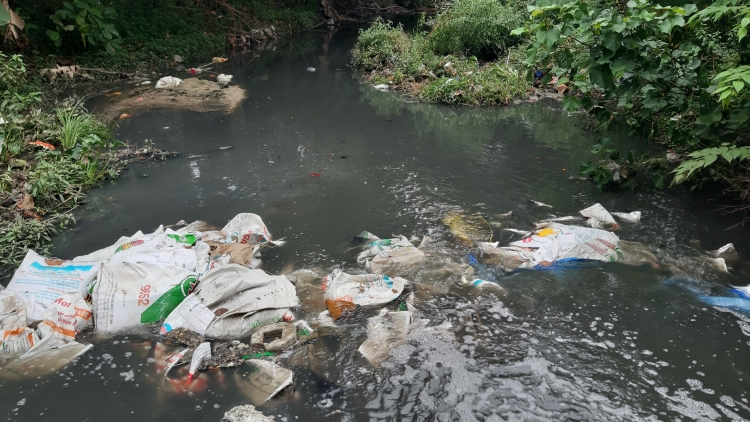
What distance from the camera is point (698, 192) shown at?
4707mm

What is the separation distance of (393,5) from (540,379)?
19171mm

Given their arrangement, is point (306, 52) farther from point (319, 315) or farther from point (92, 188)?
point (319, 315)

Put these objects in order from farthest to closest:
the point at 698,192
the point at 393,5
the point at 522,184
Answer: the point at 393,5, the point at 522,184, the point at 698,192

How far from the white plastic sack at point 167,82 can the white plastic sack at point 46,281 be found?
19.2ft

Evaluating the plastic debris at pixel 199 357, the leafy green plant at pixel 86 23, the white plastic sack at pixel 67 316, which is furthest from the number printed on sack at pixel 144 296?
the leafy green plant at pixel 86 23

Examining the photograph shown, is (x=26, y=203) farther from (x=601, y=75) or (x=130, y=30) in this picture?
(x=130, y=30)

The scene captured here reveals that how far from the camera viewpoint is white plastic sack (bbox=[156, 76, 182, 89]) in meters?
8.45

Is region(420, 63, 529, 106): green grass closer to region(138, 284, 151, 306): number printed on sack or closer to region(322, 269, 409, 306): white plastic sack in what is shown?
region(322, 269, 409, 306): white plastic sack

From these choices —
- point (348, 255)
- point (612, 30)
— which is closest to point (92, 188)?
point (348, 255)

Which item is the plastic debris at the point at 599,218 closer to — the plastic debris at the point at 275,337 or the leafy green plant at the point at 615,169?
the leafy green plant at the point at 615,169

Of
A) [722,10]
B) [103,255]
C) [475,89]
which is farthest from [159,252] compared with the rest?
[475,89]

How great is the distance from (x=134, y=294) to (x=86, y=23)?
748 centimetres

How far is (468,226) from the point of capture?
420cm

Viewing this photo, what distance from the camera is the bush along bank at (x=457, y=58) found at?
8.18 m
